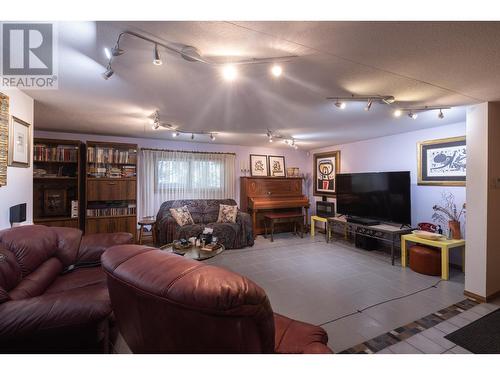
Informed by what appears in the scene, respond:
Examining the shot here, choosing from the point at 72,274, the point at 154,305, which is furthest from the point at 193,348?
the point at 72,274

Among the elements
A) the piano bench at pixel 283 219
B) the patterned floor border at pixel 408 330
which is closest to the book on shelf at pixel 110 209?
the piano bench at pixel 283 219

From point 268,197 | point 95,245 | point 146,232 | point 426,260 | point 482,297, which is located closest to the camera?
point 95,245

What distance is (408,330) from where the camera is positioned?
200cm

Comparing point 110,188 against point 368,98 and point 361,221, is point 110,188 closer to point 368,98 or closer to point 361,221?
point 368,98

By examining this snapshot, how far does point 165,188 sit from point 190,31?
4141mm

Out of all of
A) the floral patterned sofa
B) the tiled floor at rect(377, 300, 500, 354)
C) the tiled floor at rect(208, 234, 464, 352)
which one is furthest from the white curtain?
the tiled floor at rect(377, 300, 500, 354)

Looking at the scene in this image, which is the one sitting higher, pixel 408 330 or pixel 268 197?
pixel 268 197

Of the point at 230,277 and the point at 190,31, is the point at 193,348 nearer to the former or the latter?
the point at 230,277

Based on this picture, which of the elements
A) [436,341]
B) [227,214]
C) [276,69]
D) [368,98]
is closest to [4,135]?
[276,69]

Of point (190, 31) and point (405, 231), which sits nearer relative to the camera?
point (190, 31)

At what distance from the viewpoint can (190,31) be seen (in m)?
1.33

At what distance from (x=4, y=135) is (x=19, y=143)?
0.34 metres

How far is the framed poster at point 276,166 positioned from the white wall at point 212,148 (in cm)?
14

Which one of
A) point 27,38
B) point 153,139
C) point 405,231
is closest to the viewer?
point 27,38
